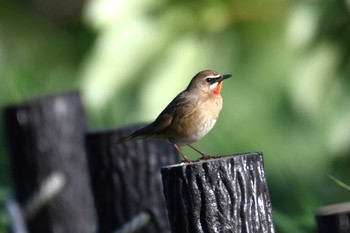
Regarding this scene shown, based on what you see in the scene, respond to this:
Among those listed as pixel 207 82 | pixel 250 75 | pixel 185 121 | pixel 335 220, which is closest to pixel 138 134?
pixel 185 121

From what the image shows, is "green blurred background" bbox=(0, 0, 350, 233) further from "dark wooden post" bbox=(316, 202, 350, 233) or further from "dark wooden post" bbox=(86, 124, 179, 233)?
"dark wooden post" bbox=(316, 202, 350, 233)

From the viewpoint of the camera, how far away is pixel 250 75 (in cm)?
581

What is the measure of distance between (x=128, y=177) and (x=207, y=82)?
1.39 feet

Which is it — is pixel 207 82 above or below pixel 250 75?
below

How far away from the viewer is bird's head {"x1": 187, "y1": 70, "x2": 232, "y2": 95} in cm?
362

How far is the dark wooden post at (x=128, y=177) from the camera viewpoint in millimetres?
3648

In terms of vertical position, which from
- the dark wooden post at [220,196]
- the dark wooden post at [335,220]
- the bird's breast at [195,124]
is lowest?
the dark wooden post at [335,220]

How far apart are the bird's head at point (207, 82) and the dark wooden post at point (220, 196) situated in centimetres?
113

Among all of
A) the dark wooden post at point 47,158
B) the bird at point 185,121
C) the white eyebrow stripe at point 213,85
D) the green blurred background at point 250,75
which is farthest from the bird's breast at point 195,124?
the dark wooden post at point 47,158

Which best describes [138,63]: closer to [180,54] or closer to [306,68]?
[180,54]

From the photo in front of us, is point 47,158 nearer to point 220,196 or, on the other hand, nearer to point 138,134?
point 138,134

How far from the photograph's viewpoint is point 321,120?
5.11 metres

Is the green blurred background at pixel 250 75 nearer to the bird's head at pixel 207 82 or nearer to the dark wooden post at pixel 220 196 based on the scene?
the bird's head at pixel 207 82

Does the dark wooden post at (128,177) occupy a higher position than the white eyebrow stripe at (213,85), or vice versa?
the white eyebrow stripe at (213,85)
